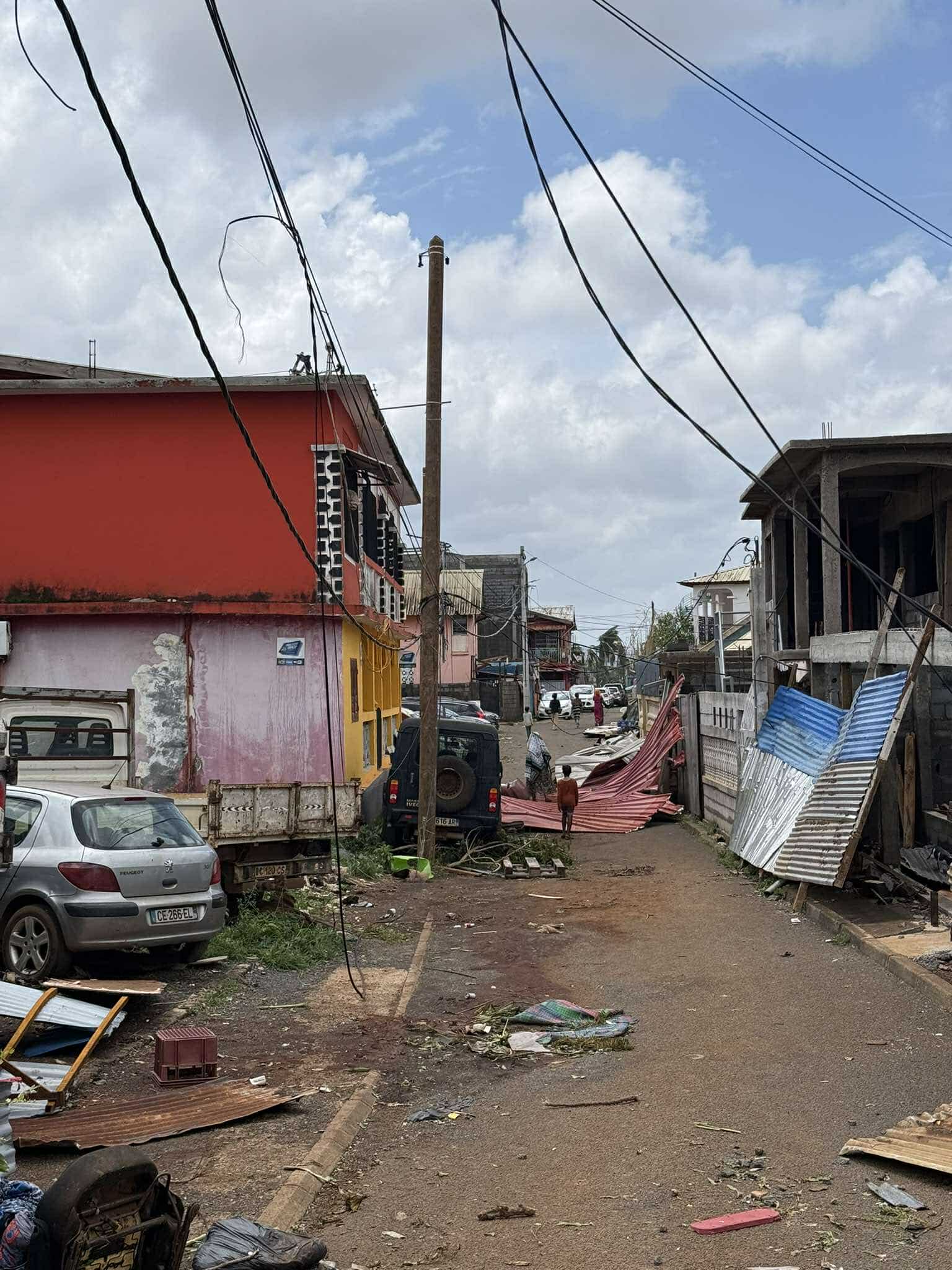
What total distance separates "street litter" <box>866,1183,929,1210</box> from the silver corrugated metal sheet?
881 cm

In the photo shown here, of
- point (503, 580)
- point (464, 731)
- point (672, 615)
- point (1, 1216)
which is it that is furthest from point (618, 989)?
point (672, 615)

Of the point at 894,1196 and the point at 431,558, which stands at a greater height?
the point at 431,558

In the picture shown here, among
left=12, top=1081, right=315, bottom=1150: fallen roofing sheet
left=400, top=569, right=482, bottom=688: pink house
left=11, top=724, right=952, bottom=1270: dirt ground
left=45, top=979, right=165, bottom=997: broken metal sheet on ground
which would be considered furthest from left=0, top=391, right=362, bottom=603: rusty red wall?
left=400, top=569, right=482, bottom=688: pink house

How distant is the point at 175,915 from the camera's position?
1004 cm

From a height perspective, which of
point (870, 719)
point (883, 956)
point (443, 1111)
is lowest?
point (443, 1111)

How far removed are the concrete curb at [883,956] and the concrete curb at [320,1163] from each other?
4091 mm

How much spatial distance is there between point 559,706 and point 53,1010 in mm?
57062

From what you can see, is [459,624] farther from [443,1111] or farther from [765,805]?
[443,1111]

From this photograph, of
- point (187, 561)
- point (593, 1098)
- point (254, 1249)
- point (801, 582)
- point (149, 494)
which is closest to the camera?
point (254, 1249)

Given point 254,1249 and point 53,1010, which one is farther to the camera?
point 53,1010

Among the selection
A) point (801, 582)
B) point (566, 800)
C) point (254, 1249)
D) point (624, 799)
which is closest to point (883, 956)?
point (254, 1249)

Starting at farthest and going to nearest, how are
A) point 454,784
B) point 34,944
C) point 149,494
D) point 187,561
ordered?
point 149,494 < point 187,561 < point 454,784 < point 34,944

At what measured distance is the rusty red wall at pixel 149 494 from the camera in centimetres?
2050

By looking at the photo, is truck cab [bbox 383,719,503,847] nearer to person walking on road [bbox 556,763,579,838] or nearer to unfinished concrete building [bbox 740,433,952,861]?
person walking on road [bbox 556,763,579,838]
